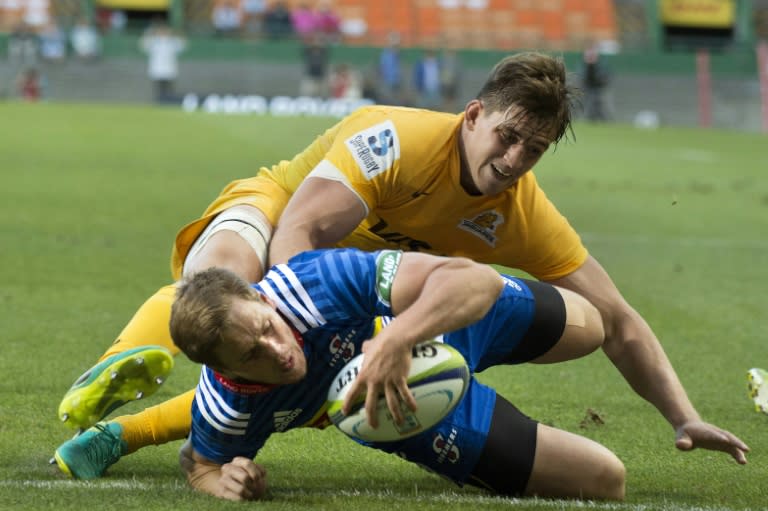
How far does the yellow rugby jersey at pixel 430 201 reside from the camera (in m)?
5.27

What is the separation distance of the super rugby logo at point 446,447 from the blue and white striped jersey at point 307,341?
392mm

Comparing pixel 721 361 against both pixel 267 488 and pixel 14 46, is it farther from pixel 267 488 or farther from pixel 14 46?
pixel 14 46

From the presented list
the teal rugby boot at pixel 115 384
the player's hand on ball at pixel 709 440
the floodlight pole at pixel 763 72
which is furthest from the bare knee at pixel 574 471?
the floodlight pole at pixel 763 72

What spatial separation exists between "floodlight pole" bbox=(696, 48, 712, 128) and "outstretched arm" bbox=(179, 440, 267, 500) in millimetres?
33718

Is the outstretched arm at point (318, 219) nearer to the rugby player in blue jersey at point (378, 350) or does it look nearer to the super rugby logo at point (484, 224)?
the super rugby logo at point (484, 224)

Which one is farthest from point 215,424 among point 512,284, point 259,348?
point 512,284

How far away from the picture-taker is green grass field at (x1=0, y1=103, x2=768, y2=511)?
474 centimetres

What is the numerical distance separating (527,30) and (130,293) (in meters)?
31.7

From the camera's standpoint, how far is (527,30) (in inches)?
1548

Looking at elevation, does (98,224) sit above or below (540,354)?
below

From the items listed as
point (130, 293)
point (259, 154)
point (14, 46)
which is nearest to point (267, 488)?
point (130, 293)

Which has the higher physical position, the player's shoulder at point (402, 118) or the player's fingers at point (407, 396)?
the player's shoulder at point (402, 118)

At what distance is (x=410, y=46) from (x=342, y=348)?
1322 inches

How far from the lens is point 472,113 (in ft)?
17.3
